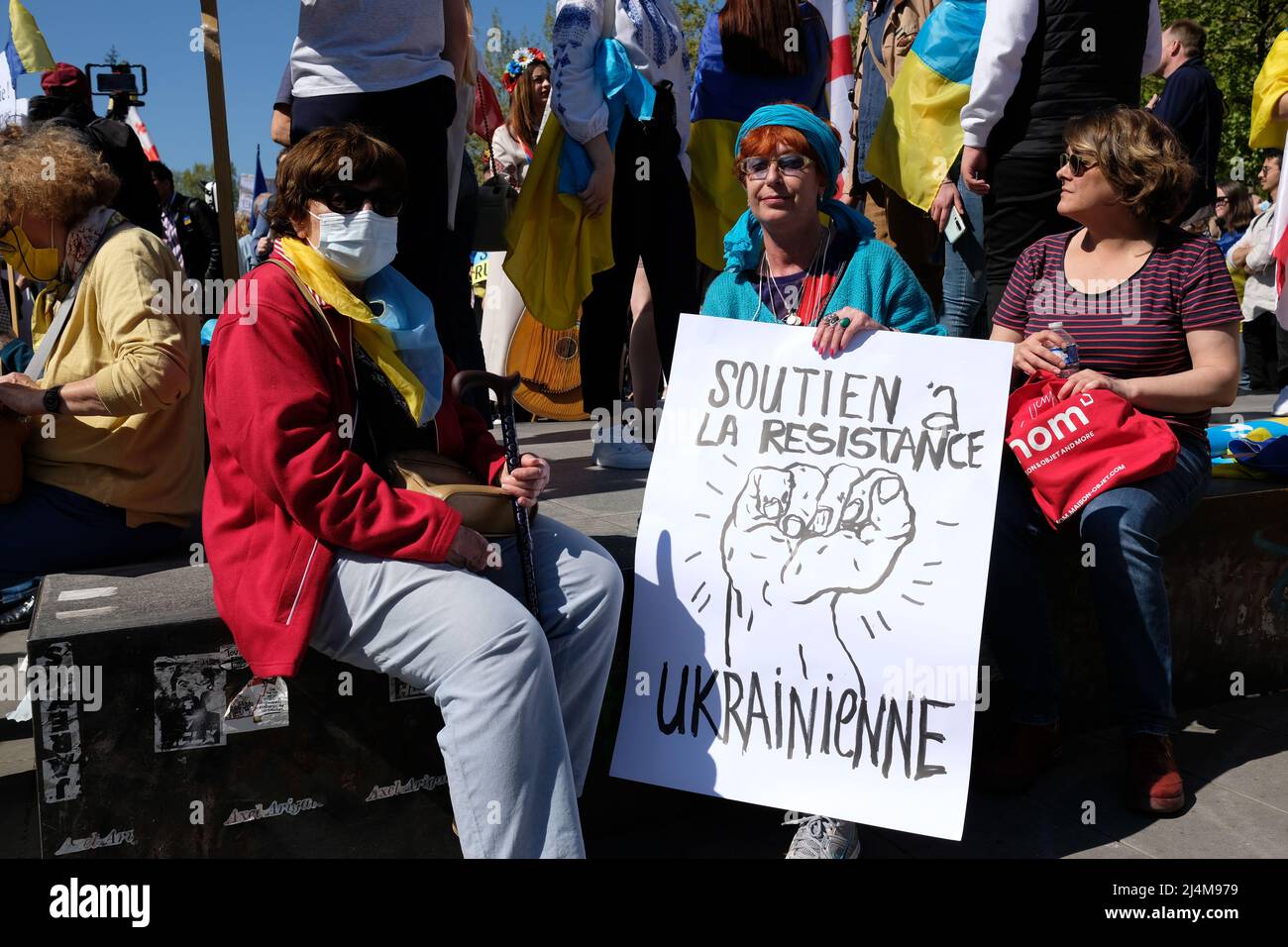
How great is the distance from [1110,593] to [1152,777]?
0.45 m

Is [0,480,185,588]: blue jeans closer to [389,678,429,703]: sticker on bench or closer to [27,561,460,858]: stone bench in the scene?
[27,561,460,858]: stone bench

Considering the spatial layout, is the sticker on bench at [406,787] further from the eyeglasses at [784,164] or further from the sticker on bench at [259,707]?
the eyeglasses at [784,164]

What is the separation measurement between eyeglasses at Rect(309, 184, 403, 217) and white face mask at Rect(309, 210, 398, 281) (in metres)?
0.02

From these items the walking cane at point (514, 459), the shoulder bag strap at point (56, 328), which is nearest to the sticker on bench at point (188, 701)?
the walking cane at point (514, 459)

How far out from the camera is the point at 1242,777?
2.98m

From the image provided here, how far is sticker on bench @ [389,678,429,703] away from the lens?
242 centimetres

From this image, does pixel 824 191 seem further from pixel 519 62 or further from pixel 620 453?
pixel 519 62

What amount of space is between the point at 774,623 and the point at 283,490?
110 centimetres

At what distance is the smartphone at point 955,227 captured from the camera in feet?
13.5


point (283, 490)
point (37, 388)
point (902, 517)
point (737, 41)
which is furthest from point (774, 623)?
point (737, 41)

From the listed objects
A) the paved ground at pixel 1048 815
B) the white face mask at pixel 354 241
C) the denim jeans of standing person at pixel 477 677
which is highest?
the white face mask at pixel 354 241

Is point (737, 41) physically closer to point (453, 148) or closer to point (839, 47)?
point (453, 148)

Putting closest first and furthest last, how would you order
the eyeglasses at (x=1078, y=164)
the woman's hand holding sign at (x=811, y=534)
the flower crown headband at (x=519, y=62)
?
1. the woman's hand holding sign at (x=811, y=534)
2. the eyeglasses at (x=1078, y=164)
3. the flower crown headband at (x=519, y=62)

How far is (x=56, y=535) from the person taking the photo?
9.05ft
